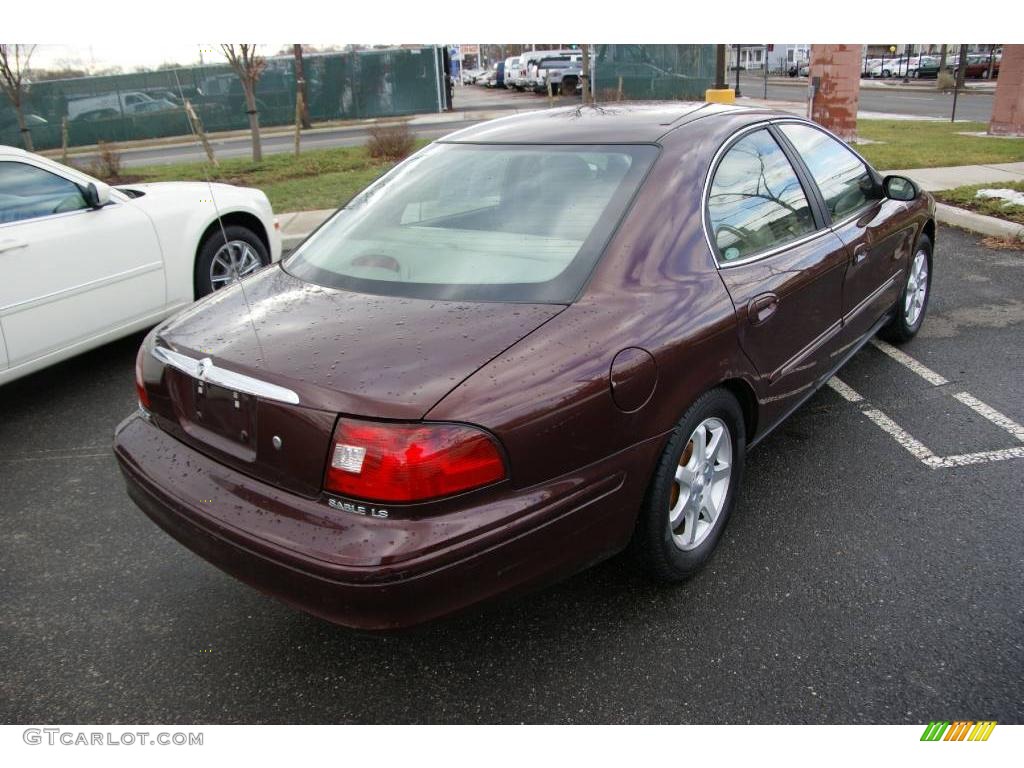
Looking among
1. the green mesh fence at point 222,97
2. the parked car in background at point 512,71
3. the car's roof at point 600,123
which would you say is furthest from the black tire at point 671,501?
the parked car in background at point 512,71

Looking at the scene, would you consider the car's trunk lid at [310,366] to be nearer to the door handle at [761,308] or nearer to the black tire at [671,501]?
the black tire at [671,501]

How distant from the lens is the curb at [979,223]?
7.20 metres

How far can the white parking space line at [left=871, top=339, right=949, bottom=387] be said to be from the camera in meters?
4.37

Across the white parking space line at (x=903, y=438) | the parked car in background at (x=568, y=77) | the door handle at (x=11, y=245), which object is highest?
the parked car in background at (x=568, y=77)

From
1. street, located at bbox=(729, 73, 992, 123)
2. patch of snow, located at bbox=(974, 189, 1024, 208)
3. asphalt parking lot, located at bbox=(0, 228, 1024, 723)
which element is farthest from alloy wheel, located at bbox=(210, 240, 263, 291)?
street, located at bbox=(729, 73, 992, 123)

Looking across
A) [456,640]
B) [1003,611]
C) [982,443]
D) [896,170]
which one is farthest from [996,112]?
[456,640]

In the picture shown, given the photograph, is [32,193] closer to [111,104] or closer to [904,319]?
[904,319]

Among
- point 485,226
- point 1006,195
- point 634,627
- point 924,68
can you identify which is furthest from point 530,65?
point 634,627

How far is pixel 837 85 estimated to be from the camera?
13242 mm

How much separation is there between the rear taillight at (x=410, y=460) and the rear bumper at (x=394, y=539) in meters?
0.07

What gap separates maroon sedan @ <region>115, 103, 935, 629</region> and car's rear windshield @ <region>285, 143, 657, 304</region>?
0.04ft

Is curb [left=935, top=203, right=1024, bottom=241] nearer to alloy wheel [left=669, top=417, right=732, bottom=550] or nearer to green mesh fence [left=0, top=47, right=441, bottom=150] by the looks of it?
alloy wheel [left=669, top=417, right=732, bottom=550]

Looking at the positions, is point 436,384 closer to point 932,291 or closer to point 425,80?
point 932,291

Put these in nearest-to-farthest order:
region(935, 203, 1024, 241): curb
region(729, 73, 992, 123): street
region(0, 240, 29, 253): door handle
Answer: region(0, 240, 29, 253): door handle
region(935, 203, 1024, 241): curb
region(729, 73, 992, 123): street
